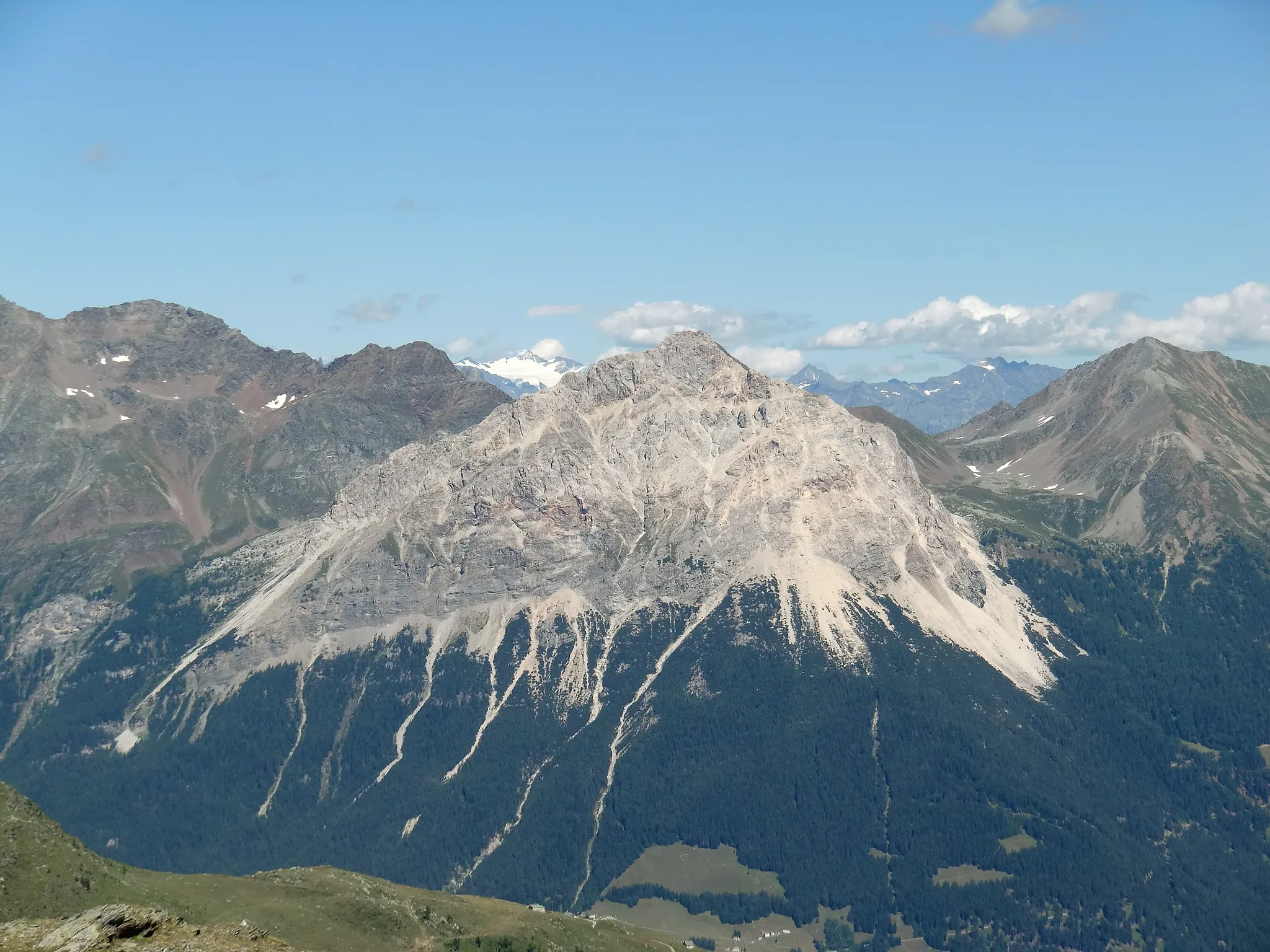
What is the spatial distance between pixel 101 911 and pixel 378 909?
8497 centimetres

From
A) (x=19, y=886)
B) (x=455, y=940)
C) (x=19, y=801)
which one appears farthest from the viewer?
(x=455, y=940)

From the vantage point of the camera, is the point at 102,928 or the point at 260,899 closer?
the point at 102,928

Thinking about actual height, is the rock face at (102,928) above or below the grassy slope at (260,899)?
above

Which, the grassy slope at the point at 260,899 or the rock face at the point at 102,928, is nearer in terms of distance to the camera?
the rock face at the point at 102,928

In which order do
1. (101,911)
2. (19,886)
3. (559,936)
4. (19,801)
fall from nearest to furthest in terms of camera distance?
(101,911) < (19,886) < (19,801) < (559,936)

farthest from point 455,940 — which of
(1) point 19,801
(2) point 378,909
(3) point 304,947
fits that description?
(1) point 19,801

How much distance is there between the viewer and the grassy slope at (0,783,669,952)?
134 meters

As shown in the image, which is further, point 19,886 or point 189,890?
point 189,890

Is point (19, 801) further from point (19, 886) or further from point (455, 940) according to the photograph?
point (455, 940)

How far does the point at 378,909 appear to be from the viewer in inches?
7023

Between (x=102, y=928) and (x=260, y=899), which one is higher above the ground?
(x=102, y=928)

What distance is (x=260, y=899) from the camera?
563ft

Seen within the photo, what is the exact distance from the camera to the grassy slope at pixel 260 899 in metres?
134

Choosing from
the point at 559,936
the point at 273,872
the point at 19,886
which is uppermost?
the point at 19,886
